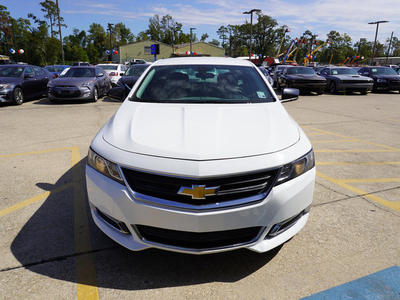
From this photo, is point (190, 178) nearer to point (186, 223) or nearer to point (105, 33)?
point (186, 223)

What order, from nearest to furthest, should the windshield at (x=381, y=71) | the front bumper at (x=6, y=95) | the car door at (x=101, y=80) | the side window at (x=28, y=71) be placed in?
the front bumper at (x=6, y=95)
the side window at (x=28, y=71)
the car door at (x=101, y=80)
the windshield at (x=381, y=71)

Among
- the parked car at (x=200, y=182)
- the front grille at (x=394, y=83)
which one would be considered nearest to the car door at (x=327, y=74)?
the front grille at (x=394, y=83)

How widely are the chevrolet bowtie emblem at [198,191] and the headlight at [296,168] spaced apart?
18.6 inches

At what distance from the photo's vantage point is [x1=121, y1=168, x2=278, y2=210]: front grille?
6.43 ft

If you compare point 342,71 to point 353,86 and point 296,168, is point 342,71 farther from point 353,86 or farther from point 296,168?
point 296,168

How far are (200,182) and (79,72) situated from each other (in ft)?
39.6

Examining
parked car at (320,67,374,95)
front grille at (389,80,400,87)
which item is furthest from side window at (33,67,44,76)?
front grille at (389,80,400,87)

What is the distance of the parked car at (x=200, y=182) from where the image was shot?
1965 millimetres

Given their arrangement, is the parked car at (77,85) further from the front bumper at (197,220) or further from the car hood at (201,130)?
the front bumper at (197,220)

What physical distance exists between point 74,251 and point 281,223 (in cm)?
173

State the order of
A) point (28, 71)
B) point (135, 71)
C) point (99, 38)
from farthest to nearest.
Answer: point (99, 38), point (135, 71), point (28, 71)

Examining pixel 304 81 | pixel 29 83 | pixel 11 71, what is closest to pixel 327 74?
pixel 304 81

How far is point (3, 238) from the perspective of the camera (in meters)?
2.72

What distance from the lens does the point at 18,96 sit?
11.3 meters
